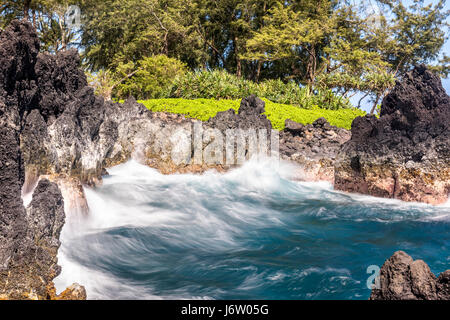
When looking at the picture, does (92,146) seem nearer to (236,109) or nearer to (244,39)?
(236,109)

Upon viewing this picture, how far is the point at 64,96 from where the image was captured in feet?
26.1

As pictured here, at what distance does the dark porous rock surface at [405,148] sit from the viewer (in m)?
9.30

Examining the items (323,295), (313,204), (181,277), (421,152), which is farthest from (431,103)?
(181,277)

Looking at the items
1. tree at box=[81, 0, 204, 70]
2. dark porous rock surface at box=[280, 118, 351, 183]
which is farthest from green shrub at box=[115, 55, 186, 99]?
dark porous rock surface at box=[280, 118, 351, 183]

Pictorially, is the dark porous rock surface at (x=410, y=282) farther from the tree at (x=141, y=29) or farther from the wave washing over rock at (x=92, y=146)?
the tree at (x=141, y=29)

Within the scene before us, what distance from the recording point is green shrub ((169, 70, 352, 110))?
21.0m

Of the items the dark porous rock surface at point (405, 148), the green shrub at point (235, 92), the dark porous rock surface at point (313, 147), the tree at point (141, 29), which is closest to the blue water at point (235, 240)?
the dark porous rock surface at point (405, 148)

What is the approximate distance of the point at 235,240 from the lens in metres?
7.32

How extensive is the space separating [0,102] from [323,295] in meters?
4.58

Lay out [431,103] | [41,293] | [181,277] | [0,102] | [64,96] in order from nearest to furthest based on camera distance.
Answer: [41,293] → [0,102] → [181,277] → [64,96] → [431,103]

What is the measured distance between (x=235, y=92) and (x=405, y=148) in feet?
41.3

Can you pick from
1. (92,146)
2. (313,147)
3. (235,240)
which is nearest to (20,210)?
(235,240)

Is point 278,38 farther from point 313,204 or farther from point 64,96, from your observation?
point 64,96
